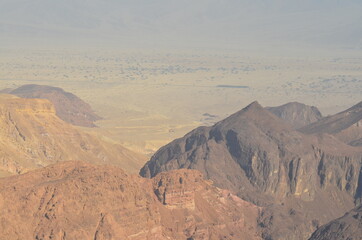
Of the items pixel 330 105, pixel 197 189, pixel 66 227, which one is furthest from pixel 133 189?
pixel 330 105

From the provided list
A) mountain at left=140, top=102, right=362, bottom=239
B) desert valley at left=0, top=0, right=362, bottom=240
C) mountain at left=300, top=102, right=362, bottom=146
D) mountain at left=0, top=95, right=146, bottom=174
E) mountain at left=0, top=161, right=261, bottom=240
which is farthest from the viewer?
mountain at left=300, top=102, right=362, bottom=146

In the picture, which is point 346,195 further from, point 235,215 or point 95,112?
point 95,112

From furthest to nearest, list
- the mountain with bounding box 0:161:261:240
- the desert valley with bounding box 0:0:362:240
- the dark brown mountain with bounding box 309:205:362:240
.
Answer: the dark brown mountain with bounding box 309:205:362:240
the desert valley with bounding box 0:0:362:240
the mountain with bounding box 0:161:261:240

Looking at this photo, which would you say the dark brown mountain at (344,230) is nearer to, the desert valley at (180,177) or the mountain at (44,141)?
the desert valley at (180,177)

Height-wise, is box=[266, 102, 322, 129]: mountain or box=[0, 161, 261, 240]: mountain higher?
box=[0, 161, 261, 240]: mountain

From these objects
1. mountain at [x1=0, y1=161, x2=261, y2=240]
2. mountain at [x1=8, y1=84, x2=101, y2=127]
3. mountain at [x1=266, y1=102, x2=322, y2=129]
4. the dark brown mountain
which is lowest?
mountain at [x1=8, y1=84, x2=101, y2=127]

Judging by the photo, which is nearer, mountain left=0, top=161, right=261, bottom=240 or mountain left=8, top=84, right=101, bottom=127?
mountain left=0, top=161, right=261, bottom=240

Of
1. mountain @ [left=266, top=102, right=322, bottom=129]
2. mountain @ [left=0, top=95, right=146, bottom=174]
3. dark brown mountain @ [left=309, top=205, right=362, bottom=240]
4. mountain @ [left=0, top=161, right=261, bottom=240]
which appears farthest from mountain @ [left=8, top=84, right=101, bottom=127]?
dark brown mountain @ [left=309, top=205, right=362, bottom=240]

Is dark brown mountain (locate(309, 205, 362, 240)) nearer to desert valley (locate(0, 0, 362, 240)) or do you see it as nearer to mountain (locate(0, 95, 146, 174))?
desert valley (locate(0, 0, 362, 240))
